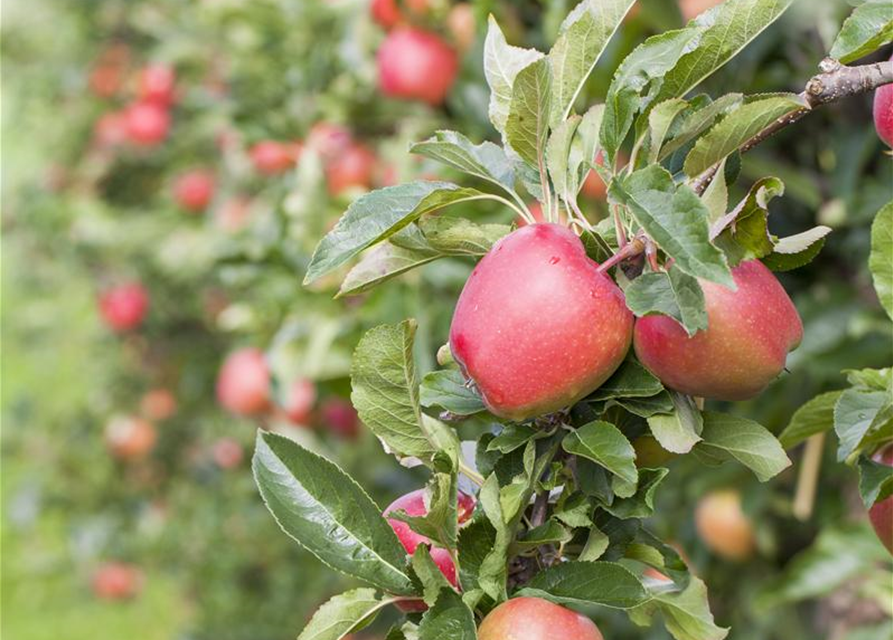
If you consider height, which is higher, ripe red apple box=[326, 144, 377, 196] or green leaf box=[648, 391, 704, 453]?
green leaf box=[648, 391, 704, 453]

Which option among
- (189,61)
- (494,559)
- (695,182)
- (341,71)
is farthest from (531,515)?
(189,61)

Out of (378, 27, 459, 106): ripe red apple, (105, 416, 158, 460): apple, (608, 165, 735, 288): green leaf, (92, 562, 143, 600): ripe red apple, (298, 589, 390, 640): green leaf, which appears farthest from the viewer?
(92, 562, 143, 600): ripe red apple

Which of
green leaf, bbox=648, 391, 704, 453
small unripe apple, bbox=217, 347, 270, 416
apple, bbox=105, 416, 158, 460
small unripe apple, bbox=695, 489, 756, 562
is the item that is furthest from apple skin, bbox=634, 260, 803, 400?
apple, bbox=105, 416, 158, 460

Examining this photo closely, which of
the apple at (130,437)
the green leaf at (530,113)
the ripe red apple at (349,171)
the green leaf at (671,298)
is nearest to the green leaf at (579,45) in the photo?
the green leaf at (530,113)

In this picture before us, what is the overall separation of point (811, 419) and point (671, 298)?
0.21m

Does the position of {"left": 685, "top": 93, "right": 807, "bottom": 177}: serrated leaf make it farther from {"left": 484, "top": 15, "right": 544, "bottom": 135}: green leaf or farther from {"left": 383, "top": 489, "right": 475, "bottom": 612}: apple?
{"left": 383, "top": 489, "right": 475, "bottom": 612}: apple

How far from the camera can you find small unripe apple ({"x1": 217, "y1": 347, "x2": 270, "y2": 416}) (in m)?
2.23

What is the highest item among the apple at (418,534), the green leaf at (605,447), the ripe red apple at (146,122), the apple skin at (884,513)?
the green leaf at (605,447)

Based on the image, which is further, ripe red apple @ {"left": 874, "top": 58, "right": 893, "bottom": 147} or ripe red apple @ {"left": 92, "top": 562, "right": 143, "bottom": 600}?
ripe red apple @ {"left": 92, "top": 562, "right": 143, "bottom": 600}

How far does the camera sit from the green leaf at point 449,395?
0.68m

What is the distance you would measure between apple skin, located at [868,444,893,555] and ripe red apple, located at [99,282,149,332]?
99.9 inches

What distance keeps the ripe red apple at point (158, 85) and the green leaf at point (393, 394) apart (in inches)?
96.9

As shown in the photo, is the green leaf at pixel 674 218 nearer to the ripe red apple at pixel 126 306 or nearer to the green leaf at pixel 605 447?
the green leaf at pixel 605 447

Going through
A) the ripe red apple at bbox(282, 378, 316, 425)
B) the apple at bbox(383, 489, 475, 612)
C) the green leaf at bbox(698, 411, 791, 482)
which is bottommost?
the ripe red apple at bbox(282, 378, 316, 425)
